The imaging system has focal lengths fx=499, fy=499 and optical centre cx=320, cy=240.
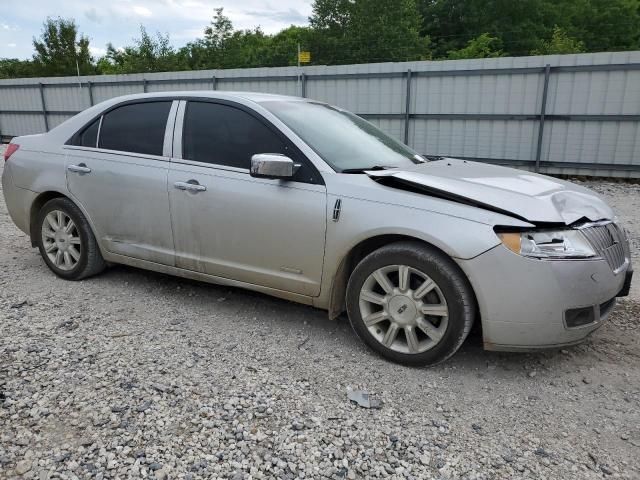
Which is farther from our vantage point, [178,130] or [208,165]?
[178,130]

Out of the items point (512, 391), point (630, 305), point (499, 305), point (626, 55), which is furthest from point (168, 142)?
point (626, 55)

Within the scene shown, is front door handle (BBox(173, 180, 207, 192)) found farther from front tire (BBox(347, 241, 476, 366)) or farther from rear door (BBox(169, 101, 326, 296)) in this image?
front tire (BBox(347, 241, 476, 366))

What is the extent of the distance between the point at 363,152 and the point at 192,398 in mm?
1986

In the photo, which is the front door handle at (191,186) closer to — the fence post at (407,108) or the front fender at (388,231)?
the front fender at (388,231)

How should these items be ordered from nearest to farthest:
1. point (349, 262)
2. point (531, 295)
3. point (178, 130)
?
point (531, 295), point (349, 262), point (178, 130)

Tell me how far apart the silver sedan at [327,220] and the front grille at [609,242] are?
0.04 feet

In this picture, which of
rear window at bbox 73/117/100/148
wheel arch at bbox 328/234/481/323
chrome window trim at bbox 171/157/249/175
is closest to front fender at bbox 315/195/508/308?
wheel arch at bbox 328/234/481/323

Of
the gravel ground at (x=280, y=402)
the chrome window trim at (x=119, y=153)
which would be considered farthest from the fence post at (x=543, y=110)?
the chrome window trim at (x=119, y=153)

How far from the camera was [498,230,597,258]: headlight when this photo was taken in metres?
2.61

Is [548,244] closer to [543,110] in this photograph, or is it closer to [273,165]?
[273,165]

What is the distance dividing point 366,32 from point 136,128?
38023mm

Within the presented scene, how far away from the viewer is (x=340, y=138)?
11.8 ft

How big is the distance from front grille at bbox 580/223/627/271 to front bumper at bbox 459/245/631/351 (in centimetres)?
9

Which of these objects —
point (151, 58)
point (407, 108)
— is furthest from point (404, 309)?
point (151, 58)
